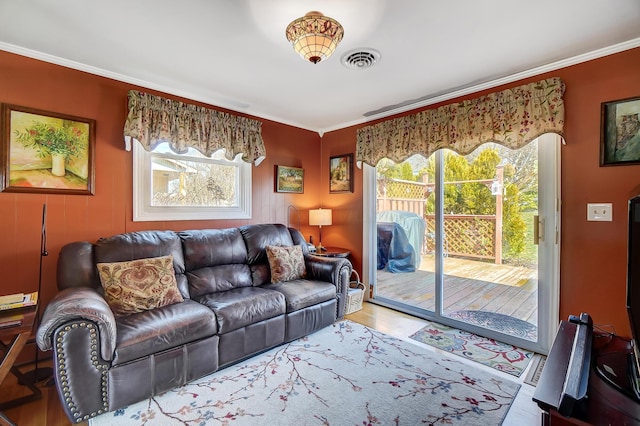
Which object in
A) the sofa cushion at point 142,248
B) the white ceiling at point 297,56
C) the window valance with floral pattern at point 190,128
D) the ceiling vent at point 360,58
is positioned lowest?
the sofa cushion at point 142,248

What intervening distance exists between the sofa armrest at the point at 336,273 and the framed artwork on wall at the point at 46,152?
2179 mm

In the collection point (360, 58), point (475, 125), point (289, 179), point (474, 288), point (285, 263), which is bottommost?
point (474, 288)

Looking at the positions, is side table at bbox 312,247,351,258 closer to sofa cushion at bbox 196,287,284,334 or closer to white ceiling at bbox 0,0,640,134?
sofa cushion at bbox 196,287,284,334

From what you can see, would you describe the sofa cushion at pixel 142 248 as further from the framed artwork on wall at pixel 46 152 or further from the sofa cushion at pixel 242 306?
the framed artwork on wall at pixel 46 152

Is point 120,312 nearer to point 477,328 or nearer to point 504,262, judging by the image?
point 477,328

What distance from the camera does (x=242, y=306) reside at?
236cm

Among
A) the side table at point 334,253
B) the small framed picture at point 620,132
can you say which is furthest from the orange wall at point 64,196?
the small framed picture at point 620,132

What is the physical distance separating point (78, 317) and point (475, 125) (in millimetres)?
3359

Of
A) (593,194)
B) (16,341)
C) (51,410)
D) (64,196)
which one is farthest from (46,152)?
(593,194)

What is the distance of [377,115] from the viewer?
3713mm

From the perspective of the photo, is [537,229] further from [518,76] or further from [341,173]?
[341,173]

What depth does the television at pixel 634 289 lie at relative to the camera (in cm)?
114

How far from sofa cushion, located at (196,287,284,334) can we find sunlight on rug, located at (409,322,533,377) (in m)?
1.40

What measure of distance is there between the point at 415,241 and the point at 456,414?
197 centimetres
